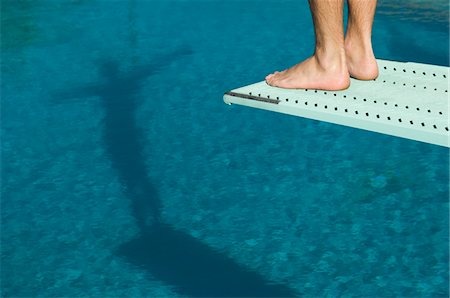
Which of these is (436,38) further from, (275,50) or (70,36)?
(70,36)

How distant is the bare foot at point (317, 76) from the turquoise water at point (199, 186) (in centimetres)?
151

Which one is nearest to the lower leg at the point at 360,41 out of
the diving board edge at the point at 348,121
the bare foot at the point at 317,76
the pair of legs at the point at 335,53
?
the pair of legs at the point at 335,53

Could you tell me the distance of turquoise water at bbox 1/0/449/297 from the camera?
14.2 feet

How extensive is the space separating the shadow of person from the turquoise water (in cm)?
1

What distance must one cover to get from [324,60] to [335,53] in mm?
63

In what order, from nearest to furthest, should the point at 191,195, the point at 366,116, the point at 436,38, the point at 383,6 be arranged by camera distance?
the point at 366,116, the point at 191,195, the point at 436,38, the point at 383,6

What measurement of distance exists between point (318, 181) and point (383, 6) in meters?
4.67

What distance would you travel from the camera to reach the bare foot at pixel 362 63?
3266mm

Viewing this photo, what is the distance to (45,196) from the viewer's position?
5145mm

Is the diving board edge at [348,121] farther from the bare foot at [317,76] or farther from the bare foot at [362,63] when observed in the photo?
the bare foot at [362,63]

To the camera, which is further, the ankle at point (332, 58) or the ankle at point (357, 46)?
the ankle at point (357, 46)

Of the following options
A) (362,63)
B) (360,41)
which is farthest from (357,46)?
(362,63)

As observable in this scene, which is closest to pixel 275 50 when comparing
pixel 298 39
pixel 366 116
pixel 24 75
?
pixel 298 39

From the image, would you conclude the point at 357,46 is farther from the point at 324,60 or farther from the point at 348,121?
the point at 348,121
